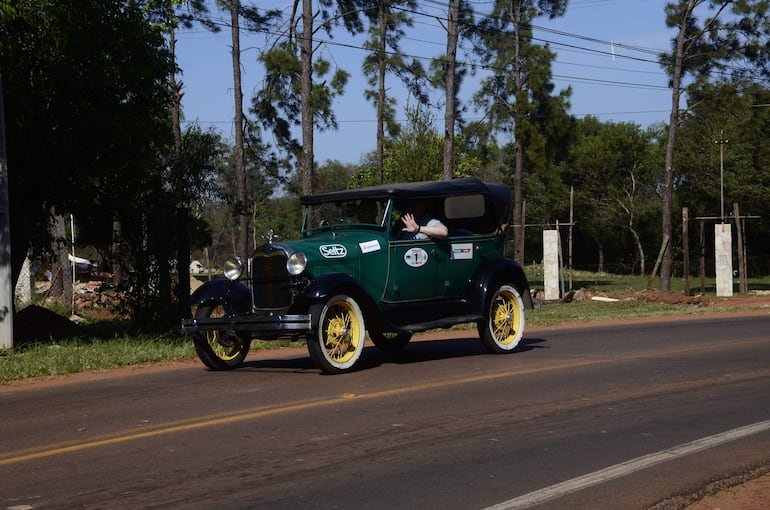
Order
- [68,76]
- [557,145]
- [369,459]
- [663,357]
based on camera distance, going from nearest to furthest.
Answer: [369,459] → [663,357] → [68,76] → [557,145]

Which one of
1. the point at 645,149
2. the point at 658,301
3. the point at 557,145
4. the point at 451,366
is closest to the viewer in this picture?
the point at 451,366

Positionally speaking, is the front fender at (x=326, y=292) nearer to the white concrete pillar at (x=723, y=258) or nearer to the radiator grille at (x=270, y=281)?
the radiator grille at (x=270, y=281)

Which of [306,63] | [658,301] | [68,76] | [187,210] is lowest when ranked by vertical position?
[658,301]

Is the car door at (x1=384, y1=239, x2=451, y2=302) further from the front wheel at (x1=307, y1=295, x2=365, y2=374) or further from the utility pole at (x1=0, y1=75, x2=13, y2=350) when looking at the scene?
the utility pole at (x1=0, y1=75, x2=13, y2=350)

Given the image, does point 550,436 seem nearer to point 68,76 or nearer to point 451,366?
point 451,366

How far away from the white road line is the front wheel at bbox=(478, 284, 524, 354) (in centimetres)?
524

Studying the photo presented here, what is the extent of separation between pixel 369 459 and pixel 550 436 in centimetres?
161

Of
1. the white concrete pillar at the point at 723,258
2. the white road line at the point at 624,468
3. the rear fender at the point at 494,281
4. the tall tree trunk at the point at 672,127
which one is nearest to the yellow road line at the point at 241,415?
the rear fender at the point at 494,281

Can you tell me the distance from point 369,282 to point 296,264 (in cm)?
115

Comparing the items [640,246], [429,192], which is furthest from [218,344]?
[640,246]

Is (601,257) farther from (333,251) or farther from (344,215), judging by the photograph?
(333,251)

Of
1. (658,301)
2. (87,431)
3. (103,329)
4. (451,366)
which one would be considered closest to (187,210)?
(103,329)

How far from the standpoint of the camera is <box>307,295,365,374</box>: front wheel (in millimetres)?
11258

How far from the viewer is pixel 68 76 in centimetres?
1619
